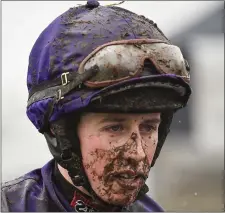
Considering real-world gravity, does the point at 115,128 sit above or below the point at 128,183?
above

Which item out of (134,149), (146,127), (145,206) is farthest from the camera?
(145,206)

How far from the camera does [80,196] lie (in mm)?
2998

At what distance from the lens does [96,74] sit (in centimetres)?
278

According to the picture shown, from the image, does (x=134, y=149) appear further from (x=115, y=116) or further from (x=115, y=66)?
(x=115, y=66)

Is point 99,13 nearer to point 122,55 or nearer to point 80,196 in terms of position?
point 122,55

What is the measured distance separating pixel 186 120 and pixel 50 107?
13.3 metres

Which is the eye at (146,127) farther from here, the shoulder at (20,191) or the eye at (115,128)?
the shoulder at (20,191)

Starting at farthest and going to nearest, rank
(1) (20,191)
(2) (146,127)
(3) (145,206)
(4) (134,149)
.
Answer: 1. (3) (145,206)
2. (1) (20,191)
3. (2) (146,127)
4. (4) (134,149)

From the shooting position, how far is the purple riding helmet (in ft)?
9.01

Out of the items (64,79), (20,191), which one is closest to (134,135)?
(64,79)

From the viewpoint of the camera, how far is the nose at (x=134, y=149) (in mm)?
2729

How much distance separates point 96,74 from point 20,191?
75cm

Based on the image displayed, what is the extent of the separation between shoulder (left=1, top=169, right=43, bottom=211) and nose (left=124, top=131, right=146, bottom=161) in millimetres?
599

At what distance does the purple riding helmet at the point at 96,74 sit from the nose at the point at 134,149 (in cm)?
13
